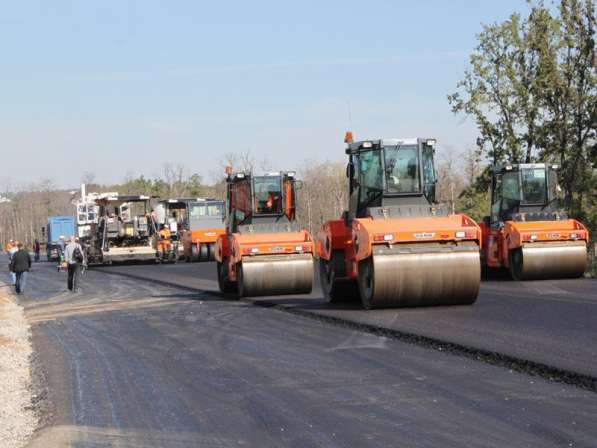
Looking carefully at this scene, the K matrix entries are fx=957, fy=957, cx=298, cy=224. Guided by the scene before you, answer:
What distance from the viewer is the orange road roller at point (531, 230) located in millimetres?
22766

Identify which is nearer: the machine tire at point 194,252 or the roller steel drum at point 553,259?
the roller steel drum at point 553,259

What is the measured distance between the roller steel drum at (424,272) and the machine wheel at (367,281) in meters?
0.08

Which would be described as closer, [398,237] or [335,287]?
[398,237]

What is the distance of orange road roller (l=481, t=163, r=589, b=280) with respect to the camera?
74.7ft

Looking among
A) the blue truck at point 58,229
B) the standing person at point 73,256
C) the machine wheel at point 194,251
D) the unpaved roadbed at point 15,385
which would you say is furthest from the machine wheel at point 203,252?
the unpaved roadbed at point 15,385

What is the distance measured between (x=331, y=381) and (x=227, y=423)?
203 centimetres

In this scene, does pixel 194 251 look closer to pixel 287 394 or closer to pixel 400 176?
pixel 400 176

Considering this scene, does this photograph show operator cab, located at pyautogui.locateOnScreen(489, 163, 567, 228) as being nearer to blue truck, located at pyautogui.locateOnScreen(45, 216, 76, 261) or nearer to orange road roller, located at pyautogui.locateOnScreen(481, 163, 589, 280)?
orange road roller, located at pyautogui.locateOnScreen(481, 163, 589, 280)

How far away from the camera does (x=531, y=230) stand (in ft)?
75.8

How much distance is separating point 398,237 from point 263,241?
5214 mm

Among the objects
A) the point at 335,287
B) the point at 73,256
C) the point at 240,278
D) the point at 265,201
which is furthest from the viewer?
the point at 73,256

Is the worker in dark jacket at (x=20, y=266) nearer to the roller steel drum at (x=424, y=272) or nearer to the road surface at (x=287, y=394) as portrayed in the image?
the road surface at (x=287, y=394)

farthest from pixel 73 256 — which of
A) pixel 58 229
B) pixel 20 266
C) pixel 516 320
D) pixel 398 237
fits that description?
pixel 58 229

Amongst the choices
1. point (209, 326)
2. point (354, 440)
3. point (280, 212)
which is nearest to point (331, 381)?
point (354, 440)
